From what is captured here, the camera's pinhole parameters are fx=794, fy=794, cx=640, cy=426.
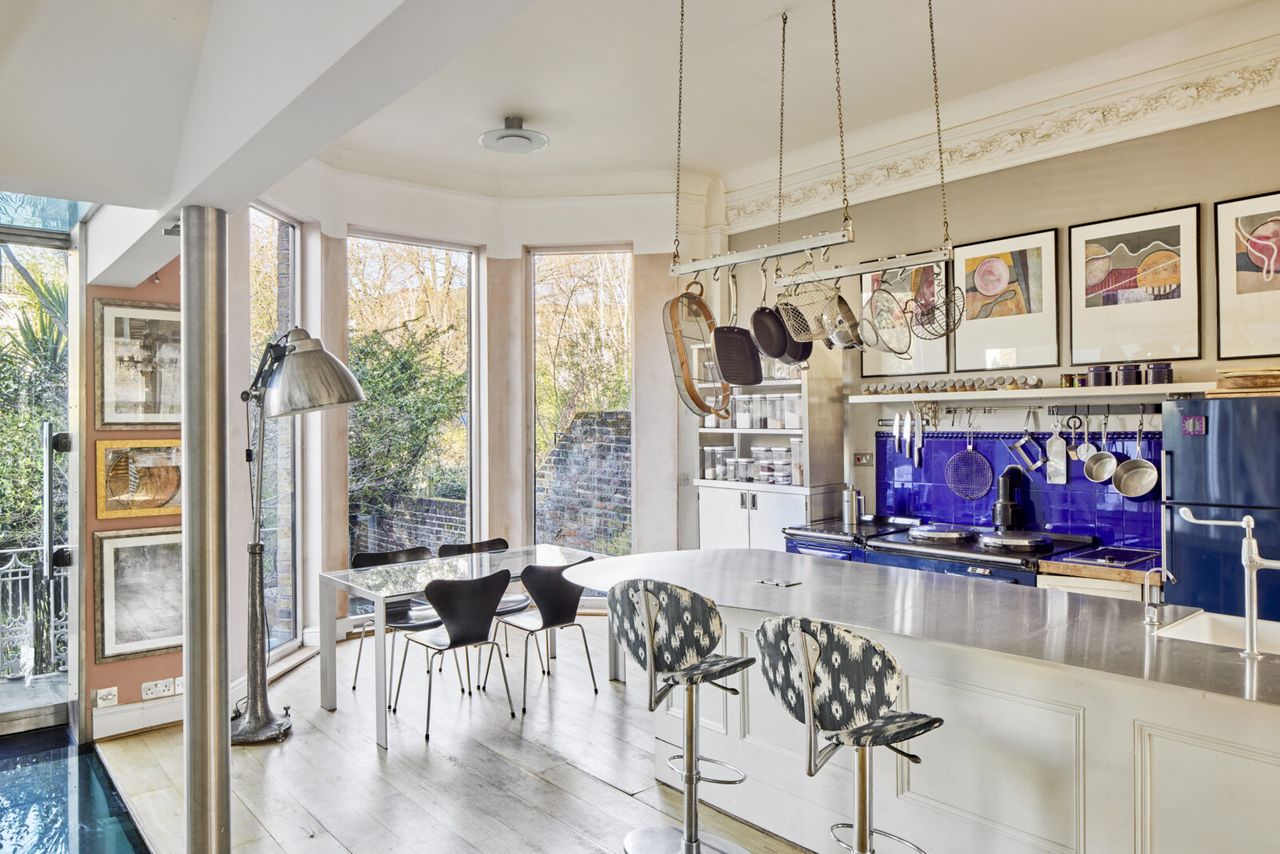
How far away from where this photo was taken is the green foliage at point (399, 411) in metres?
5.80

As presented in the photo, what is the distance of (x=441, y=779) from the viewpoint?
11.3ft

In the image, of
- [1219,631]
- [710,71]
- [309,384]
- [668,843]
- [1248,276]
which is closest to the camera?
[1219,631]

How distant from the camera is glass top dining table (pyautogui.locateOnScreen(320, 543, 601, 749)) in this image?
12.6 ft

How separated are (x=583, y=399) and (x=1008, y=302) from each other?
3208 mm

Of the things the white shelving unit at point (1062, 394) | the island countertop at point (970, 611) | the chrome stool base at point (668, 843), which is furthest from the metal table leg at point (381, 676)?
the white shelving unit at point (1062, 394)

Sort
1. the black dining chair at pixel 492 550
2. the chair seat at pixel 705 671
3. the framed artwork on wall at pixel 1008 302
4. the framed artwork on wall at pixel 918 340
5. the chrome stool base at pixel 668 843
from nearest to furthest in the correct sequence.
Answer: the chair seat at pixel 705 671 < the chrome stool base at pixel 668 843 < the framed artwork on wall at pixel 1008 302 < the black dining chair at pixel 492 550 < the framed artwork on wall at pixel 918 340

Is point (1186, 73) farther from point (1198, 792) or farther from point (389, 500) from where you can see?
point (389, 500)

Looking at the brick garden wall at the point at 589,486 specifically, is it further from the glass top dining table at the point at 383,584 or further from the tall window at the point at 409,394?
the glass top dining table at the point at 383,584

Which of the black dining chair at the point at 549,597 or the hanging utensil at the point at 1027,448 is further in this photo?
the hanging utensil at the point at 1027,448

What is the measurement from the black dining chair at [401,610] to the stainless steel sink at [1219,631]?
3369 millimetres

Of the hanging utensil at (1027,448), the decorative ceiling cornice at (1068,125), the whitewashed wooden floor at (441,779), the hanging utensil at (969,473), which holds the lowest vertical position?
the whitewashed wooden floor at (441,779)

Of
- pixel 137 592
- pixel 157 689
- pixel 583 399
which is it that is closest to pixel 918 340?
pixel 583 399

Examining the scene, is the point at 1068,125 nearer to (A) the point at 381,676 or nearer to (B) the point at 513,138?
(B) the point at 513,138

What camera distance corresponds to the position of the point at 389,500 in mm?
5961
